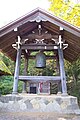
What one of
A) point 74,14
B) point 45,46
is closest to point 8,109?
point 45,46

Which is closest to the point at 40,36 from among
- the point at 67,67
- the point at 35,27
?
the point at 35,27

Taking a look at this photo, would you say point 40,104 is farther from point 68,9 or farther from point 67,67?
point 67,67

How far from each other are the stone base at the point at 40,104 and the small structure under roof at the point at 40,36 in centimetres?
46

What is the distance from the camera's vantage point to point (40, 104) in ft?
22.7

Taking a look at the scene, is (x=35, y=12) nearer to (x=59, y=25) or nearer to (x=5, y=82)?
(x=59, y=25)

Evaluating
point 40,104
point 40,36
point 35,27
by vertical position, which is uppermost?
point 35,27

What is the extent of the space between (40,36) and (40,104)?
118 inches

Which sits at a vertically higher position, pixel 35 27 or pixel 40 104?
pixel 35 27

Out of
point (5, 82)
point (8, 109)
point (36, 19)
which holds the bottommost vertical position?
point (8, 109)

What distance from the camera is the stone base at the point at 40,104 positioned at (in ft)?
22.4

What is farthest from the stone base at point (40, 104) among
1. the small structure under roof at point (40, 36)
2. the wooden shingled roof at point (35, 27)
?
the wooden shingled roof at point (35, 27)

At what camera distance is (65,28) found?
7.31 metres

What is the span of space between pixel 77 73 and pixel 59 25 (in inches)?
334

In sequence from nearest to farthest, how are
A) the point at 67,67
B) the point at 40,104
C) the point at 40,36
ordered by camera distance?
1. the point at 40,104
2. the point at 40,36
3. the point at 67,67
